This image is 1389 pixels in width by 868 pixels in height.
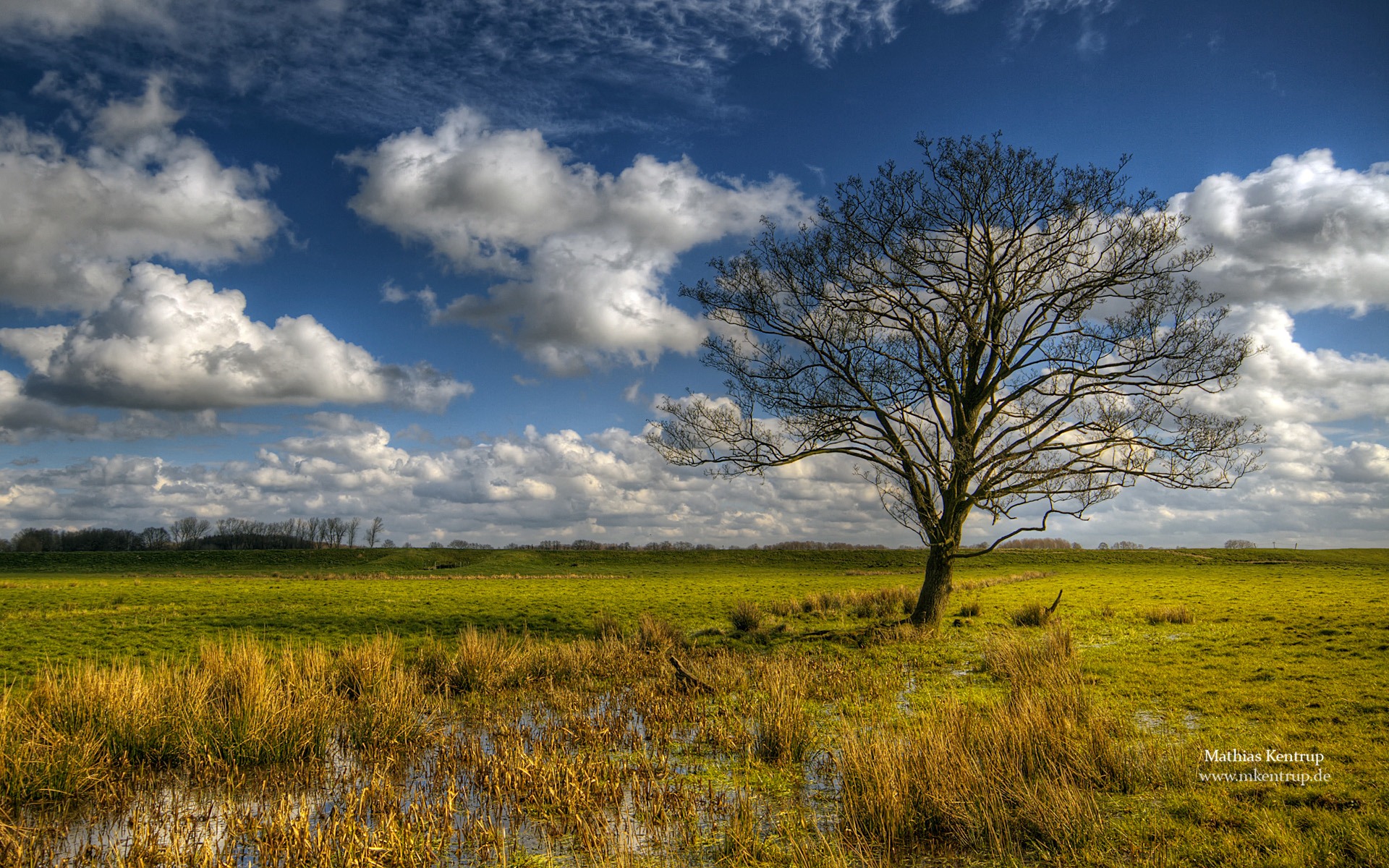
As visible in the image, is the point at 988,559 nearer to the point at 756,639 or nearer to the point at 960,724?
the point at 756,639

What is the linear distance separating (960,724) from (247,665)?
33.0 ft

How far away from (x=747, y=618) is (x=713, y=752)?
42.8ft

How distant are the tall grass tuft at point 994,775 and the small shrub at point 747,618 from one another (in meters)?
12.9

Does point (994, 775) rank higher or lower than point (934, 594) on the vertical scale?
lower

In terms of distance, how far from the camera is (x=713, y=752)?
337 inches

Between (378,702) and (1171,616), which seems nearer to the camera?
(378,702)

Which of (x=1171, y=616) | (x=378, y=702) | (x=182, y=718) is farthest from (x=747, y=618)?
(x=182, y=718)

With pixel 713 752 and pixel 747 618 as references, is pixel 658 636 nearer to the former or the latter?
pixel 747 618

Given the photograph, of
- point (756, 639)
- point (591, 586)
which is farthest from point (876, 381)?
point (591, 586)

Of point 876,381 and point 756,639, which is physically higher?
point 876,381

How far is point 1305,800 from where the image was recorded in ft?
20.3

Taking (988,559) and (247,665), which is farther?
(988,559)

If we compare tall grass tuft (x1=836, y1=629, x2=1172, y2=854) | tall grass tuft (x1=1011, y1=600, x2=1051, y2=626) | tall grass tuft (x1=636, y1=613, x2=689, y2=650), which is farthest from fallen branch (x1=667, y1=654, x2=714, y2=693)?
tall grass tuft (x1=1011, y1=600, x2=1051, y2=626)

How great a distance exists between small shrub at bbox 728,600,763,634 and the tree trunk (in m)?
4.82
